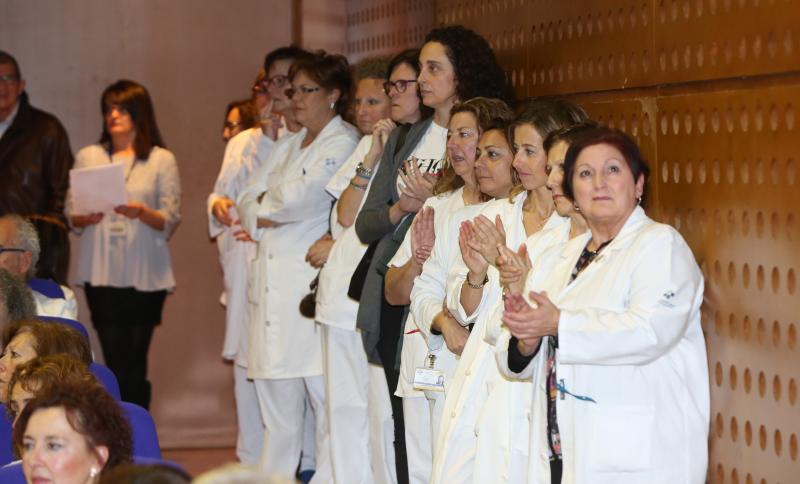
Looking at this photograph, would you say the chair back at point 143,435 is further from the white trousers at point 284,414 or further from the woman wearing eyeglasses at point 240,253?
the woman wearing eyeglasses at point 240,253

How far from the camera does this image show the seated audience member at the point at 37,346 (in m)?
4.02

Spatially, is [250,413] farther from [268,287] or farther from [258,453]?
[268,287]

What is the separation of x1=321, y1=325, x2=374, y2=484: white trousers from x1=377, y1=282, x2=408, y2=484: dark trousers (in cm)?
68

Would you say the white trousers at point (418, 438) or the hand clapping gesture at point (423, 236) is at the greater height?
the hand clapping gesture at point (423, 236)

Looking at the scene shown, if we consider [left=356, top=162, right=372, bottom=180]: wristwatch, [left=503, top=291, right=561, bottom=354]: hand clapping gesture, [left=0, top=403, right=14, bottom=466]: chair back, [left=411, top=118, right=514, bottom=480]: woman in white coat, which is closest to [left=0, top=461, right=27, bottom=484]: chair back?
[left=0, top=403, right=14, bottom=466]: chair back

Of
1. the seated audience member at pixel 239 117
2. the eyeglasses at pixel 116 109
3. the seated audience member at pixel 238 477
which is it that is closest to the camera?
the seated audience member at pixel 238 477

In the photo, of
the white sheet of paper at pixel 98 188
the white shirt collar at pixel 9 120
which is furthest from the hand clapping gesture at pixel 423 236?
the white shirt collar at pixel 9 120

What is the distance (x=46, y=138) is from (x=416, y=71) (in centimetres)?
311

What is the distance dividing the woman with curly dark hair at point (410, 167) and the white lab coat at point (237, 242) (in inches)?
88.4

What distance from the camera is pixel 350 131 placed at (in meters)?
6.30

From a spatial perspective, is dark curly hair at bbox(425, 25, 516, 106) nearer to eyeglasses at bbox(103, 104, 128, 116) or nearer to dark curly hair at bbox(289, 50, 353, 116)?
dark curly hair at bbox(289, 50, 353, 116)

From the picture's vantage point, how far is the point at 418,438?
4910 millimetres

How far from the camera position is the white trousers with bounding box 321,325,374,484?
590cm

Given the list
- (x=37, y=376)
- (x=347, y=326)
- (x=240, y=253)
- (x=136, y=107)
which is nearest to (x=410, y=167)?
(x=347, y=326)
